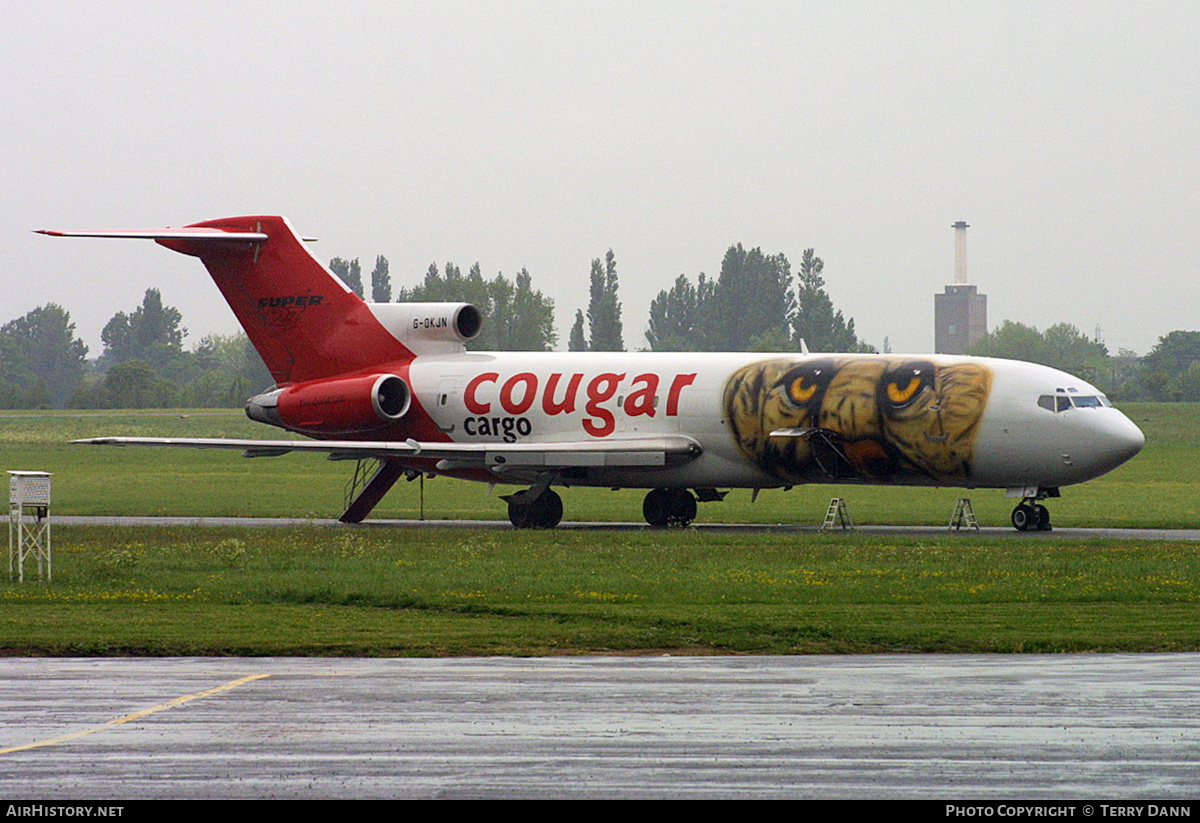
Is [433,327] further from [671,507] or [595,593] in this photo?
[595,593]

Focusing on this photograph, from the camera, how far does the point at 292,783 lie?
10617 millimetres

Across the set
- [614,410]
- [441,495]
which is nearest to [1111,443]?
[614,410]

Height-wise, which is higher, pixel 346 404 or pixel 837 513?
pixel 346 404

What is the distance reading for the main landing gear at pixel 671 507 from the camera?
38.8 meters

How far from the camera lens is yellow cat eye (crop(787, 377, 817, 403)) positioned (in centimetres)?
3550

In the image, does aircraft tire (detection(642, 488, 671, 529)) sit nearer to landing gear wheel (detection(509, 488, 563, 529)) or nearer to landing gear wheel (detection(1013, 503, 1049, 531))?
landing gear wheel (detection(509, 488, 563, 529))

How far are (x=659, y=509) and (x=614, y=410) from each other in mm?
2853

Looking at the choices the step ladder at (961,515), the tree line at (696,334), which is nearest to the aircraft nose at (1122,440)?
the step ladder at (961,515)

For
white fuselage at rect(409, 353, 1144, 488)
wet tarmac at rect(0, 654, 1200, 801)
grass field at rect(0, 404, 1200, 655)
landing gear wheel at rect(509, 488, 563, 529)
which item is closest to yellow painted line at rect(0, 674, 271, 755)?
wet tarmac at rect(0, 654, 1200, 801)

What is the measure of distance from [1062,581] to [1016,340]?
142730 mm

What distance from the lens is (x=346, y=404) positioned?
39781mm

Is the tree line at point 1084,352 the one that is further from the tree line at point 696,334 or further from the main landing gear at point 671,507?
the main landing gear at point 671,507

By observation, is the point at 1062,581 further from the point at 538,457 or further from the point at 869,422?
the point at 538,457

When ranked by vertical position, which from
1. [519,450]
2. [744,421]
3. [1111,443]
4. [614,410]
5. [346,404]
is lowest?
[519,450]
